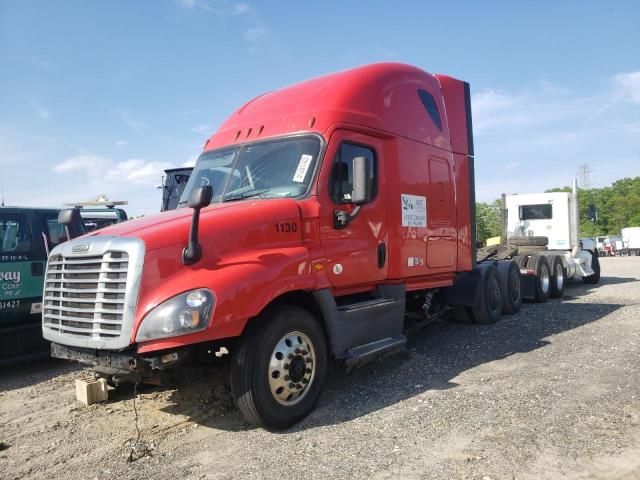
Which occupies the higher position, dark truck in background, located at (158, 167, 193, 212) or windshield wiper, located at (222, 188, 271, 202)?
dark truck in background, located at (158, 167, 193, 212)

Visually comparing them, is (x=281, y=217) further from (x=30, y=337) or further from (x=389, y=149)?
(x=30, y=337)

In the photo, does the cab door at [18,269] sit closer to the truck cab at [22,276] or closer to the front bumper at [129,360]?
the truck cab at [22,276]

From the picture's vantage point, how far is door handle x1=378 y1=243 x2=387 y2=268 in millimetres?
5789

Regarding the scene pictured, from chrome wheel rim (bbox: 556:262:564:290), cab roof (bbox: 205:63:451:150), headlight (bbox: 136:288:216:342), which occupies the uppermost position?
cab roof (bbox: 205:63:451:150)

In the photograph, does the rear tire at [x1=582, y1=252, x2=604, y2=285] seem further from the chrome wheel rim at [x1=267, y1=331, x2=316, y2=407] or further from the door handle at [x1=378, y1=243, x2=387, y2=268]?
the chrome wheel rim at [x1=267, y1=331, x2=316, y2=407]

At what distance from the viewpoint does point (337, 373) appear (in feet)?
A: 20.1

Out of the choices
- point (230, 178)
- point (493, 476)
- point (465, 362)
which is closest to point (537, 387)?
point (465, 362)

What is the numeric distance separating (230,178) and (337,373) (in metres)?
2.63

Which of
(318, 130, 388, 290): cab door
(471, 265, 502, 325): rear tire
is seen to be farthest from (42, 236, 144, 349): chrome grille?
(471, 265, 502, 325): rear tire

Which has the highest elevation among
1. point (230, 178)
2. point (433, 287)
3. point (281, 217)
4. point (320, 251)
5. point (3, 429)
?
point (230, 178)

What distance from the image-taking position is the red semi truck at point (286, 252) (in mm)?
3996

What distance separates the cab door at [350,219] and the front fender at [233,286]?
2.18 ft

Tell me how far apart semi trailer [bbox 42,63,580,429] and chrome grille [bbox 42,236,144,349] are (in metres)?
0.01

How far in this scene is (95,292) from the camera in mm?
4152
